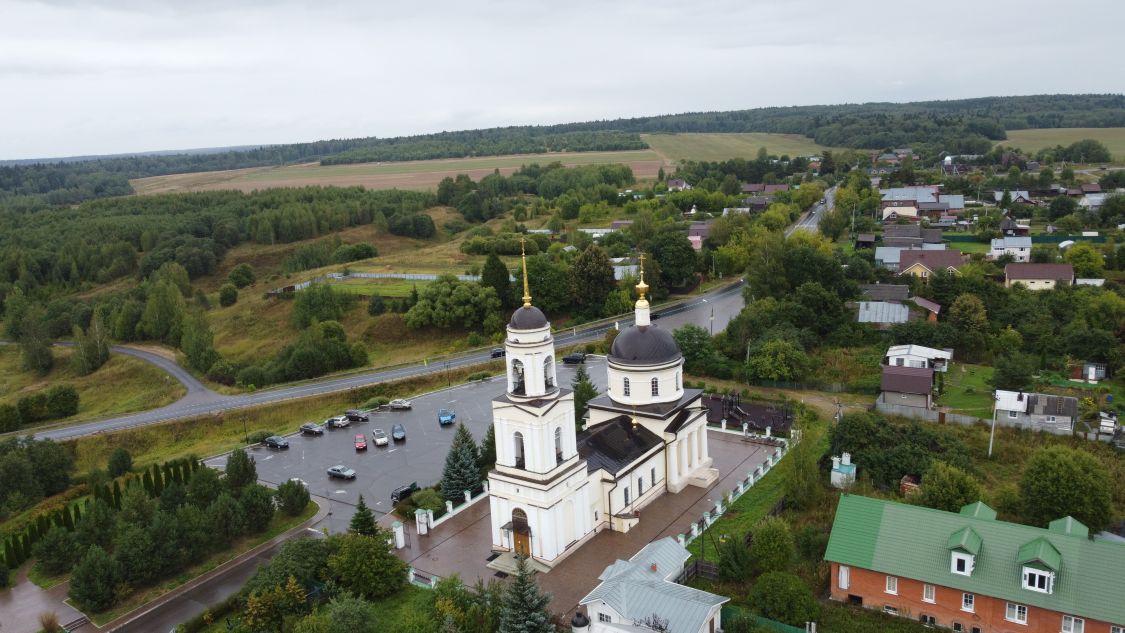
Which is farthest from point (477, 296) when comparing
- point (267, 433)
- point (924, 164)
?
point (924, 164)

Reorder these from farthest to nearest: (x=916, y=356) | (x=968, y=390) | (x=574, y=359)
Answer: (x=574, y=359) < (x=916, y=356) < (x=968, y=390)

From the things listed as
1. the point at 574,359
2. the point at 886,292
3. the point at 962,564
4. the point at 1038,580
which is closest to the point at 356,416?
the point at 574,359

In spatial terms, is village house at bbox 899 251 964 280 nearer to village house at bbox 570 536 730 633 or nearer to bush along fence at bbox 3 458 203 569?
village house at bbox 570 536 730 633

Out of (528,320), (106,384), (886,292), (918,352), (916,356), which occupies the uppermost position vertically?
(528,320)

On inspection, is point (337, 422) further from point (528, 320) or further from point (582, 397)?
point (528, 320)

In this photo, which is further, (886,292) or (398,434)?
(886,292)

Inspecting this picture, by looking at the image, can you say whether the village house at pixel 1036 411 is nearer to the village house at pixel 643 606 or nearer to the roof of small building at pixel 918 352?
the roof of small building at pixel 918 352

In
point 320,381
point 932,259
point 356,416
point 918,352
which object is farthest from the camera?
point 932,259

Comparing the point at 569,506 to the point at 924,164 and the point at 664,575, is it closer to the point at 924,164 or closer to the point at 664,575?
the point at 664,575
